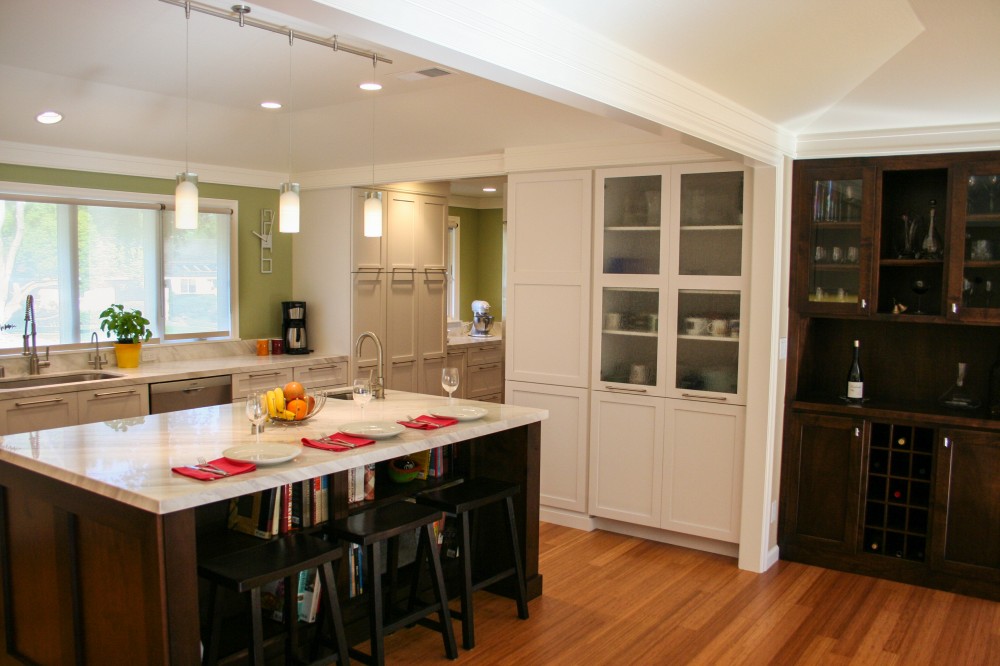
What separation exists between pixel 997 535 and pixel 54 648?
163 inches

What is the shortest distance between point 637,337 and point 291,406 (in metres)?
2.13

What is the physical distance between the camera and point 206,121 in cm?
496

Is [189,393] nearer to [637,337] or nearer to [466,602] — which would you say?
[466,602]

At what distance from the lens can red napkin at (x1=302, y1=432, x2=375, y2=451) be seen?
299 cm

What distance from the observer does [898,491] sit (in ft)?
14.0

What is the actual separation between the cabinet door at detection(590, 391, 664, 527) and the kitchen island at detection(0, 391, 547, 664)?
4.47ft

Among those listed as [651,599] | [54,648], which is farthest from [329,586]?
[651,599]

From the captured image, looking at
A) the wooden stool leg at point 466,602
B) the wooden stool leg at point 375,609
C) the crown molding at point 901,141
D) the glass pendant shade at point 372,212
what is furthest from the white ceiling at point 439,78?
the wooden stool leg at point 466,602

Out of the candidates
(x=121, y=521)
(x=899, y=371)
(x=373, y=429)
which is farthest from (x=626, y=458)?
(x=121, y=521)

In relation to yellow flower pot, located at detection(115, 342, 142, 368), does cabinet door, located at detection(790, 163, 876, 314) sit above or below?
above

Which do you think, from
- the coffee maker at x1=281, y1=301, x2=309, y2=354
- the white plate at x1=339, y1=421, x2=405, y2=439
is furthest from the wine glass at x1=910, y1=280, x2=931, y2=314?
the coffee maker at x1=281, y1=301, x2=309, y2=354

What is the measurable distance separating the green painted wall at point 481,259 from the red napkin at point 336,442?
5873 mm

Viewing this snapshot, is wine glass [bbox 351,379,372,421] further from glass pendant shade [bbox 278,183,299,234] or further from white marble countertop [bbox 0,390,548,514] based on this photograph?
glass pendant shade [bbox 278,183,299,234]

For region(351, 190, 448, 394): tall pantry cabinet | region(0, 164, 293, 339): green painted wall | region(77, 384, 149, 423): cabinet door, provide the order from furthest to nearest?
region(351, 190, 448, 394): tall pantry cabinet < region(0, 164, 293, 339): green painted wall < region(77, 384, 149, 423): cabinet door
